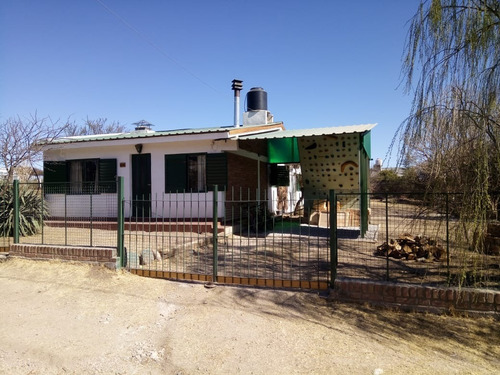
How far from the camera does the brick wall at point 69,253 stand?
21.6 ft

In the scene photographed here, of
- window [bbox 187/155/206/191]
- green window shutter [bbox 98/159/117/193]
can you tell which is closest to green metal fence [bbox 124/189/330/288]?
window [bbox 187/155/206/191]

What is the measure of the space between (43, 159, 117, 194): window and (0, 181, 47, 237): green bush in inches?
92.8

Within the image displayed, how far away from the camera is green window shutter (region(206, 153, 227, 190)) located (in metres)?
11.1

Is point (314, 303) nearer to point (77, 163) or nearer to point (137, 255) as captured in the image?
point (137, 255)

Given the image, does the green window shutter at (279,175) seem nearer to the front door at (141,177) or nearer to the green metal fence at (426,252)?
the front door at (141,177)

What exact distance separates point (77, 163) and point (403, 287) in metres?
12.1

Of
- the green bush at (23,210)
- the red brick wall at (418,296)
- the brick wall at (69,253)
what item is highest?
the green bush at (23,210)

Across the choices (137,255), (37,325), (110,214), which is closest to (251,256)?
(137,255)

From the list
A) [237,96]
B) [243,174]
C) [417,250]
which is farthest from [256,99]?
[417,250]

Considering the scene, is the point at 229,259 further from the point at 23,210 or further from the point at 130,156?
the point at 130,156

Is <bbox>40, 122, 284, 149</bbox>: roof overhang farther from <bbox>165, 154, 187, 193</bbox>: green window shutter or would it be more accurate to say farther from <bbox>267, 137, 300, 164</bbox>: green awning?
<bbox>267, 137, 300, 164</bbox>: green awning

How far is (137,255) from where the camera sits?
6852 millimetres

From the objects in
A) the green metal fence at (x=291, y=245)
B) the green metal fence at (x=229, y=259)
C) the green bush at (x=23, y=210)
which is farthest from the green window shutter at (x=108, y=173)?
the green metal fence at (x=229, y=259)

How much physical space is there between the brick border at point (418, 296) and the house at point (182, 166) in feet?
19.7
